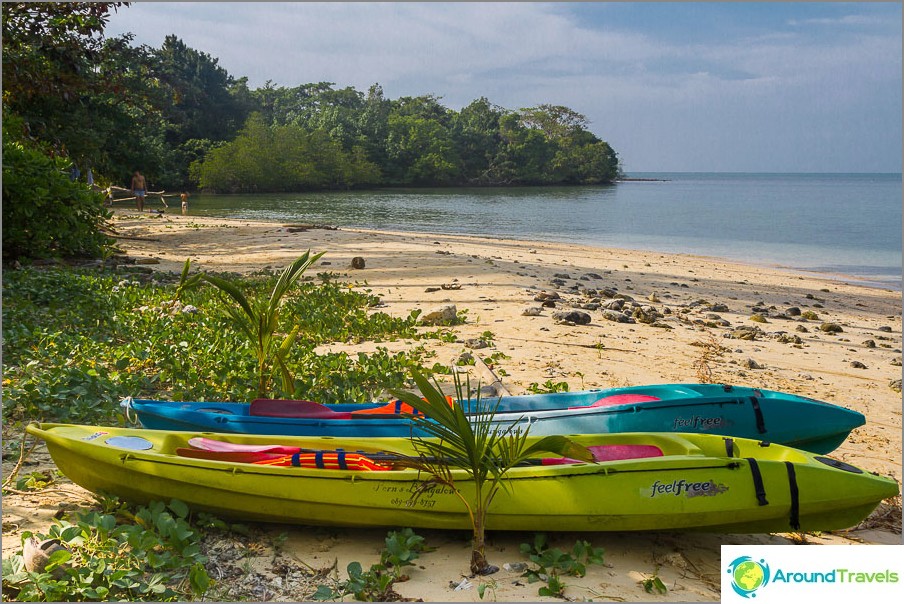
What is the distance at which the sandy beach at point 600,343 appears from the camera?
10.3ft

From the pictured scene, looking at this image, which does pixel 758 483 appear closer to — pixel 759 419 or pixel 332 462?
pixel 759 419

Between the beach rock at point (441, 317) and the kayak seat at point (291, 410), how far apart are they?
3577mm

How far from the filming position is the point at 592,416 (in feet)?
13.7

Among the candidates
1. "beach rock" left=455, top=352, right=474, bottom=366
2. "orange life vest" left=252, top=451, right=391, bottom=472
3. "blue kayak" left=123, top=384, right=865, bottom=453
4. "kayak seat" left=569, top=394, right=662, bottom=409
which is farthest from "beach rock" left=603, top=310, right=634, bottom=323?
"orange life vest" left=252, top=451, right=391, bottom=472

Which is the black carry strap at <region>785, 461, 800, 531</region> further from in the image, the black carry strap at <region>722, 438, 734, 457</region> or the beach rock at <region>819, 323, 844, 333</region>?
the beach rock at <region>819, 323, 844, 333</region>

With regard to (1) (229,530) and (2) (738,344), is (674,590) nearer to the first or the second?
(1) (229,530)

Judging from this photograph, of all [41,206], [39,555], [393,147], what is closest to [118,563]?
[39,555]

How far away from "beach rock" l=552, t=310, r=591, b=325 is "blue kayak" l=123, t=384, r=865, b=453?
134 inches

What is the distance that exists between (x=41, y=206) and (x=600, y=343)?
803 centimetres

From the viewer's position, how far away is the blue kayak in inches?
162

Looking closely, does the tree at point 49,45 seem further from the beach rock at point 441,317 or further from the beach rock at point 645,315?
the beach rock at point 645,315

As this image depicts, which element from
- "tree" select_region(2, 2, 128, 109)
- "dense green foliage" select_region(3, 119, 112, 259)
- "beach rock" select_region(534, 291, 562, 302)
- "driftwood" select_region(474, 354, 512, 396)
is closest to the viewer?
"driftwood" select_region(474, 354, 512, 396)

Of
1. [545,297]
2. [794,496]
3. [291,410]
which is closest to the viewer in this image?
[794,496]

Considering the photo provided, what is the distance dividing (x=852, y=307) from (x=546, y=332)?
22.3ft
